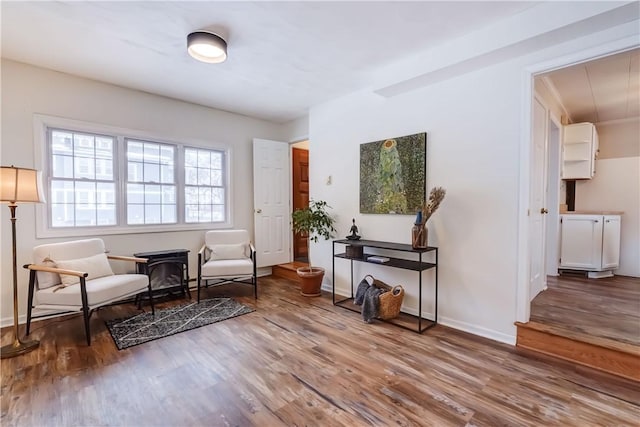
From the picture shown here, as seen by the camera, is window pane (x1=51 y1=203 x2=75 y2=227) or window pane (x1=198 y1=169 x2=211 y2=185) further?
window pane (x1=198 y1=169 x2=211 y2=185)

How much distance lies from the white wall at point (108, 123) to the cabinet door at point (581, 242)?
4.60 m

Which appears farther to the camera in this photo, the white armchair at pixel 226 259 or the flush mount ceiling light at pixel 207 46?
the white armchair at pixel 226 259

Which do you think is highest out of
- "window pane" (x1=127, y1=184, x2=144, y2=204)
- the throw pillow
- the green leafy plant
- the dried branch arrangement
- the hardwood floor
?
"window pane" (x1=127, y1=184, x2=144, y2=204)

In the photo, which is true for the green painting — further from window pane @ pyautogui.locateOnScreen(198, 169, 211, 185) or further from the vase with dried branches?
window pane @ pyautogui.locateOnScreen(198, 169, 211, 185)

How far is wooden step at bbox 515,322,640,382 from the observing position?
195cm

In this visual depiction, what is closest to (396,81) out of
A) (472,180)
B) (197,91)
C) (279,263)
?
(472,180)

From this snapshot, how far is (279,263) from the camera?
4.78 m

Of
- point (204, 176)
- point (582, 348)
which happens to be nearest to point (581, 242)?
point (582, 348)

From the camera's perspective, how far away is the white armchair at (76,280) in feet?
8.22

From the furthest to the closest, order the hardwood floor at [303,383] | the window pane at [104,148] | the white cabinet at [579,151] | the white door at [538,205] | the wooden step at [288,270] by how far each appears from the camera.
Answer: the wooden step at [288,270] < the white cabinet at [579,151] < the window pane at [104,148] < the white door at [538,205] < the hardwood floor at [303,383]

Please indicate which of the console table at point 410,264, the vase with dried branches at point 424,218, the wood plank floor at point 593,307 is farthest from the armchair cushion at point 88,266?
the wood plank floor at point 593,307

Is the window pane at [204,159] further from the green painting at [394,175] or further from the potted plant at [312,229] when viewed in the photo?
the green painting at [394,175]

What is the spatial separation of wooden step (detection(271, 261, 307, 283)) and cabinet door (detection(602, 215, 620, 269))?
4.15 meters

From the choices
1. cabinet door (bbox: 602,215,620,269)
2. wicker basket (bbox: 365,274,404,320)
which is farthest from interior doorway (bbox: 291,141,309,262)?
cabinet door (bbox: 602,215,620,269)
